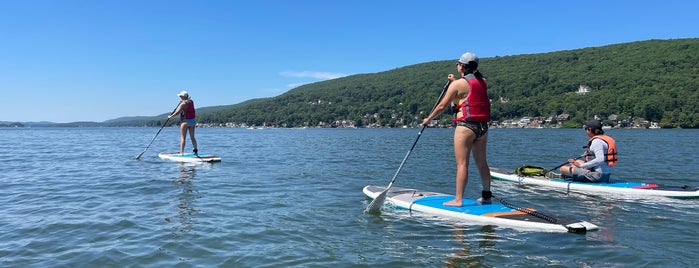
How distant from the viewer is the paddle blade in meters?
9.12

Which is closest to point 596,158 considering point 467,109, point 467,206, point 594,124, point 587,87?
point 594,124

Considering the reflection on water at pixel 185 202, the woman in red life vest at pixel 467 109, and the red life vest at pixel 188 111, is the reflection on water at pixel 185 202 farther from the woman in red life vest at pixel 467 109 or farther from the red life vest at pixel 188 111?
the woman in red life vest at pixel 467 109

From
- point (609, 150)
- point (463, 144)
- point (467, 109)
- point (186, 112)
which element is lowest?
point (609, 150)

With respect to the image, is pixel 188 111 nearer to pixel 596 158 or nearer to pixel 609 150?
pixel 596 158

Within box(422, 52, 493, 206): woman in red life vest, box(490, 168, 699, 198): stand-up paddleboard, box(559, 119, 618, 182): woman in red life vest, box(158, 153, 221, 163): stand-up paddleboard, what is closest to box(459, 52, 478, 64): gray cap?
box(422, 52, 493, 206): woman in red life vest

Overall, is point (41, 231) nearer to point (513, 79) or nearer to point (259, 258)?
point (259, 258)

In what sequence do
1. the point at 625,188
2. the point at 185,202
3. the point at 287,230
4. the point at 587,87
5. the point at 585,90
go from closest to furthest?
the point at 287,230 < the point at 185,202 < the point at 625,188 < the point at 585,90 < the point at 587,87

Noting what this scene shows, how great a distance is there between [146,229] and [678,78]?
526ft

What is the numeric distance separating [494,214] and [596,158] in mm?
5746

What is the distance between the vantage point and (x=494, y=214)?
8.18 metres

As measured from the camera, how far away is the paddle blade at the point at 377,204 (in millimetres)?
9117

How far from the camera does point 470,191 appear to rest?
12.6 m

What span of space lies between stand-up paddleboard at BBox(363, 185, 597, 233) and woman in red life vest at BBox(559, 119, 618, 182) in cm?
467

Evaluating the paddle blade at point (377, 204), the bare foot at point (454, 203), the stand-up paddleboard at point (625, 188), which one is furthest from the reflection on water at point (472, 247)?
the stand-up paddleboard at point (625, 188)
